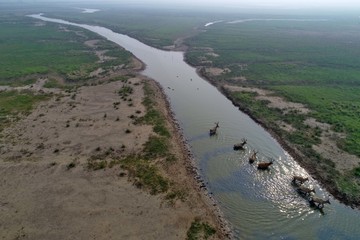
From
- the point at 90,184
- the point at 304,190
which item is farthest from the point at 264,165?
the point at 90,184

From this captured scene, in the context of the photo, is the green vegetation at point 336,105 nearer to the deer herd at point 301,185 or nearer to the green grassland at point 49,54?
the deer herd at point 301,185

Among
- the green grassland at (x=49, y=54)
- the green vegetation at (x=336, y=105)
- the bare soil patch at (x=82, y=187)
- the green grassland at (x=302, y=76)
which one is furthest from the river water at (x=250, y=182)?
the green grassland at (x=49, y=54)

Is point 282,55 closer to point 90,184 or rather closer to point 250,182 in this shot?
point 250,182

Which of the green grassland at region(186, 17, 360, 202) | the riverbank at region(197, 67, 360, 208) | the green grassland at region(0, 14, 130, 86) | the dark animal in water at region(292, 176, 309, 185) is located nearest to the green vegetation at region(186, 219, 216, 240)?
the dark animal in water at region(292, 176, 309, 185)

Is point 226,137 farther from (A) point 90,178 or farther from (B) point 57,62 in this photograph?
(B) point 57,62

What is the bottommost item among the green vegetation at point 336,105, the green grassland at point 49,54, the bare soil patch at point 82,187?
the green grassland at point 49,54

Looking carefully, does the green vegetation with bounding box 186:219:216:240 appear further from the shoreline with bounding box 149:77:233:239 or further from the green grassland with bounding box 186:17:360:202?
the green grassland with bounding box 186:17:360:202
